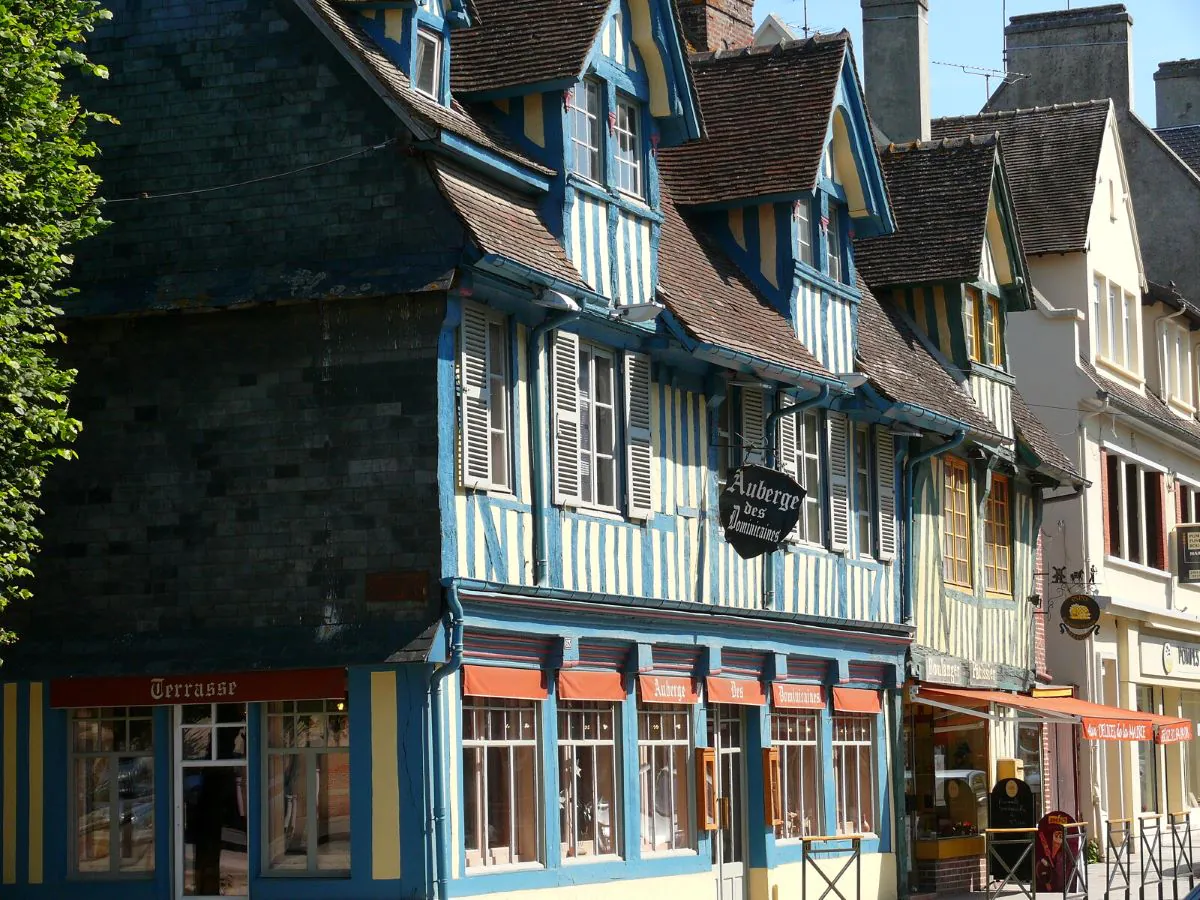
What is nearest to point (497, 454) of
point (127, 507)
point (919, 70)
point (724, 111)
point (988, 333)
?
point (127, 507)

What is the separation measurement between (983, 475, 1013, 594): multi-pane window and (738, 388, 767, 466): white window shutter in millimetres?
6822

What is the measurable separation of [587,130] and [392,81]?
2595 mm

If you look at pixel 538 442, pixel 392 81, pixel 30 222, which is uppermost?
pixel 392 81

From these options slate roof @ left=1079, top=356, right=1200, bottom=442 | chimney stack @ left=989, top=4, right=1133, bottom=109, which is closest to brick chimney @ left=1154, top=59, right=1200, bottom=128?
chimney stack @ left=989, top=4, right=1133, bottom=109

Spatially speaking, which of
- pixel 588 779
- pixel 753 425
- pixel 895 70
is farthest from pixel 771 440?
pixel 895 70

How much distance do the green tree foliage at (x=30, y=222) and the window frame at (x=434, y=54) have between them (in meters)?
3.20

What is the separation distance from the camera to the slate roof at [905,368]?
24.5 meters

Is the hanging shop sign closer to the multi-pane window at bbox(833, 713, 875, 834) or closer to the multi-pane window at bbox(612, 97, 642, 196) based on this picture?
the multi-pane window at bbox(833, 713, 875, 834)

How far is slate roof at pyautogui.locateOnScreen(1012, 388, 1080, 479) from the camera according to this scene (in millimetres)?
29234

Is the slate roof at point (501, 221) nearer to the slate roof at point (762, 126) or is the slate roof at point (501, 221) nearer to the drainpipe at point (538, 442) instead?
the drainpipe at point (538, 442)

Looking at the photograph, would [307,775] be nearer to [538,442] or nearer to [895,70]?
[538,442]

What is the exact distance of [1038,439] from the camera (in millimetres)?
29969

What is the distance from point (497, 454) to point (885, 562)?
8.31m

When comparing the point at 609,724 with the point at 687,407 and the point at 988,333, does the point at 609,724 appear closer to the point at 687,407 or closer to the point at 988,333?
the point at 687,407
